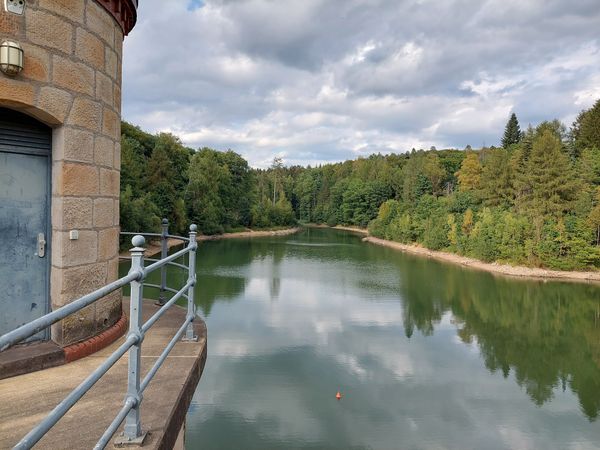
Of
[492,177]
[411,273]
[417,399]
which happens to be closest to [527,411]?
[417,399]

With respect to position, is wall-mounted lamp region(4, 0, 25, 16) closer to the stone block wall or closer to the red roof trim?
the stone block wall

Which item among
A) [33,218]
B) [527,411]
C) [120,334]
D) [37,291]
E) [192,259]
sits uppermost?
[33,218]

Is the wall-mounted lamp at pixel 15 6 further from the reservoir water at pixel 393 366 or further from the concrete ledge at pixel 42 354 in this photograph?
the reservoir water at pixel 393 366

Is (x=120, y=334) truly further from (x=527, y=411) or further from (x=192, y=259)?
(x=527, y=411)

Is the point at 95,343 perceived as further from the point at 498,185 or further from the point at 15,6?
the point at 498,185

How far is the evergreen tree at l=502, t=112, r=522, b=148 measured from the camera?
6078 cm

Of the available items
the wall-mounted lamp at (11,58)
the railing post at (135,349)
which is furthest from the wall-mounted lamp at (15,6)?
the railing post at (135,349)

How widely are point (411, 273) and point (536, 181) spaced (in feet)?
43.0

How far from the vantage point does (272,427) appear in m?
9.45

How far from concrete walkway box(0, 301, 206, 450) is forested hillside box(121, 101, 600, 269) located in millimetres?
26246

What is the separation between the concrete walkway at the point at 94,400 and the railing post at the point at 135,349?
0.08 metres

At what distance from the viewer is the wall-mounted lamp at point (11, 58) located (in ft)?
9.04

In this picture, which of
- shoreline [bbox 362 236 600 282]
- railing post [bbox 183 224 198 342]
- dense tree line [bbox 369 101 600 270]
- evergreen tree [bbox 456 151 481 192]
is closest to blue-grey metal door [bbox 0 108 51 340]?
railing post [bbox 183 224 198 342]

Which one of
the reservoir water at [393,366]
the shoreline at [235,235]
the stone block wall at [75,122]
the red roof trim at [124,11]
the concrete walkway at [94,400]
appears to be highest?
the red roof trim at [124,11]
